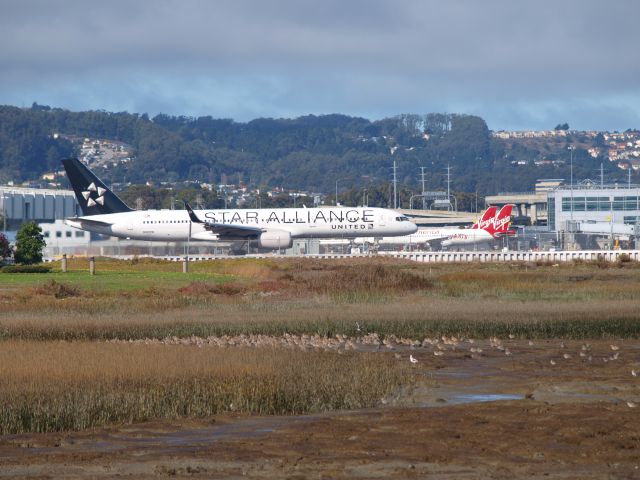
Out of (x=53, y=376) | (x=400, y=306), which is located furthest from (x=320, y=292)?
(x=53, y=376)

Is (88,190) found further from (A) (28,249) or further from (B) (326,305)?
(B) (326,305)

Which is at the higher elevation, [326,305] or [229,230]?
[229,230]

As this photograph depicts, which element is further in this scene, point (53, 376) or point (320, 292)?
point (320, 292)

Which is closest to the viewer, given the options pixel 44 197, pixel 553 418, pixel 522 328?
pixel 553 418

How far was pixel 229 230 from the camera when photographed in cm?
9312

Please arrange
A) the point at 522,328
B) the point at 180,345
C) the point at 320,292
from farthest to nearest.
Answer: the point at 320,292, the point at 522,328, the point at 180,345

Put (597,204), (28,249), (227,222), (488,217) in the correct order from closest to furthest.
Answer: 1. (28,249)
2. (227,222)
3. (488,217)
4. (597,204)

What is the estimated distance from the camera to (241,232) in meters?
93.2

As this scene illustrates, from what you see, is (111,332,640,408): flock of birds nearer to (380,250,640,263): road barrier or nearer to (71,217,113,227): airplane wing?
(380,250,640,263): road barrier

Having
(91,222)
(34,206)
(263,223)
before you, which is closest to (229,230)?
(263,223)

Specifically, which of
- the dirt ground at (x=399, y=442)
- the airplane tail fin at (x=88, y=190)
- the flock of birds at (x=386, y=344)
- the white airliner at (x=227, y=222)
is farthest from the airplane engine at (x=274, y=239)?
the dirt ground at (x=399, y=442)

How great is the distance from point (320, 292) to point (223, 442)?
114 feet

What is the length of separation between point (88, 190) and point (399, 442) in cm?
8279

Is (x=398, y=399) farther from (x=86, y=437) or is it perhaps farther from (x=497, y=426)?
(x=86, y=437)
